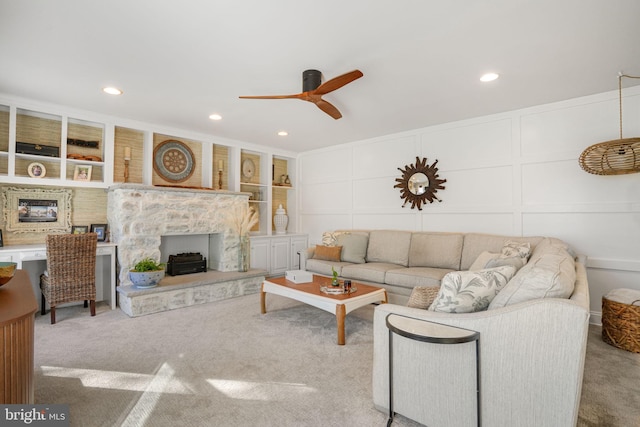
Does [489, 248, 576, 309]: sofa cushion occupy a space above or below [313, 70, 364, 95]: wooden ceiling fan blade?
below

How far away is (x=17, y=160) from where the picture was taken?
3842 millimetres

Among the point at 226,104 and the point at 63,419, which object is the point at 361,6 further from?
the point at 63,419

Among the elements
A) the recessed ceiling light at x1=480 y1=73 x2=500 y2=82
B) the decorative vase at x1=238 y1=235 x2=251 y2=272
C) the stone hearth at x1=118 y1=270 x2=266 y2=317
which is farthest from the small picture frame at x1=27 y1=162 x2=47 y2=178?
the recessed ceiling light at x1=480 y1=73 x2=500 y2=82

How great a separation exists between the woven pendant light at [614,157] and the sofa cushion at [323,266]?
301 cm

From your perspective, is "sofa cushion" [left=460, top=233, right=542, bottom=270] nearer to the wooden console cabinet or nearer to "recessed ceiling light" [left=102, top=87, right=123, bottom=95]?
the wooden console cabinet

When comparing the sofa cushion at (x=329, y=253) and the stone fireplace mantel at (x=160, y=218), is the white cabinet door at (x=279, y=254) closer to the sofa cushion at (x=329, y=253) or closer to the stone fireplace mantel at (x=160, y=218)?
the stone fireplace mantel at (x=160, y=218)

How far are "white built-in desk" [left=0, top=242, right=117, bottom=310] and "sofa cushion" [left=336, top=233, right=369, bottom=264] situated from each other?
10.0 ft

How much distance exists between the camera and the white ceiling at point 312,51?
6.81 ft

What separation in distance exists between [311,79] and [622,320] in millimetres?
3464

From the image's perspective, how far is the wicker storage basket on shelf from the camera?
2.78 meters

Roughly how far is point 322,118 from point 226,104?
1258mm

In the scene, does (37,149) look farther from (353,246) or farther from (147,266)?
(353,246)

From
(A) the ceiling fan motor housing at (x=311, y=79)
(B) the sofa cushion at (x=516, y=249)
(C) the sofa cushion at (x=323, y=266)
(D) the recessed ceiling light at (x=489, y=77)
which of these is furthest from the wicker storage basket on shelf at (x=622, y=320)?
(A) the ceiling fan motor housing at (x=311, y=79)

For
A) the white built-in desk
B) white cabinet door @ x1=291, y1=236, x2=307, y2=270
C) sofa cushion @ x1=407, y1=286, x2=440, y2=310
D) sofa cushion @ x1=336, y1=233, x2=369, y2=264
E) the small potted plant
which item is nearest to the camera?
sofa cushion @ x1=407, y1=286, x2=440, y2=310
